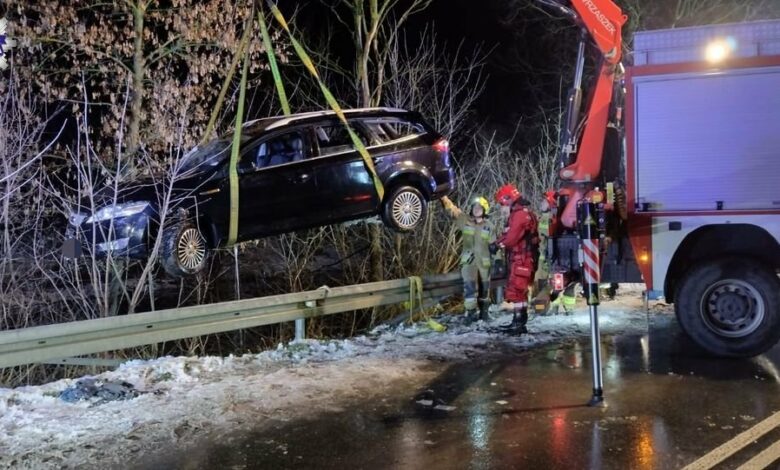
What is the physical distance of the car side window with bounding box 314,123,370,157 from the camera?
7969mm

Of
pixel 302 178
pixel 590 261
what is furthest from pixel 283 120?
pixel 590 261

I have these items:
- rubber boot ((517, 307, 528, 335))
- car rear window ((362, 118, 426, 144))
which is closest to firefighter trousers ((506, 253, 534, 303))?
rubber boot ((517, 307, 528, 335))

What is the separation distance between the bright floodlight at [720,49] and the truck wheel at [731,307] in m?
2.06

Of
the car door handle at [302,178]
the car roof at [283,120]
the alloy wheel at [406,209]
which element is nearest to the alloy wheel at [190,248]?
the car door handle at [302,178]

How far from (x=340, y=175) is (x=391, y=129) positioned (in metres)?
1.13

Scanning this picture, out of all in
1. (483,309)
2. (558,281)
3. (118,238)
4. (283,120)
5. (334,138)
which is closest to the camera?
(118,238)

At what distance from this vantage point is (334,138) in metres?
8.15

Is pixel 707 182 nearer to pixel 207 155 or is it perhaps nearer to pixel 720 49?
pixel 720 49

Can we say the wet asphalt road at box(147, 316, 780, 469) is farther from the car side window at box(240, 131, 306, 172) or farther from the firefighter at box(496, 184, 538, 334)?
the car side window at box(240, 131, 306, 172)

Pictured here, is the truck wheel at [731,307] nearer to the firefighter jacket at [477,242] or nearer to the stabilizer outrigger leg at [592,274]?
the stabilizer outrigger leg at [592,274]

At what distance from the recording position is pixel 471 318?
31.3 ft

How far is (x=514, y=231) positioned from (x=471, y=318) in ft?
4.98

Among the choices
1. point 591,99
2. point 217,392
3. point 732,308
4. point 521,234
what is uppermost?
point 591,99

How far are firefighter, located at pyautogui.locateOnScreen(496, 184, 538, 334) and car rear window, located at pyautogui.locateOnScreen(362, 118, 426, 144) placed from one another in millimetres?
1478
